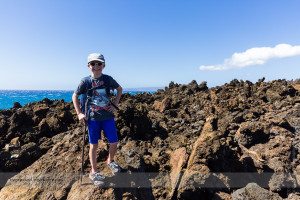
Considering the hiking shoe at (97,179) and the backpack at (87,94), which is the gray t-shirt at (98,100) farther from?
the hiking shoe at (97,179)

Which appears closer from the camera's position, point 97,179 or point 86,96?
point 97,179

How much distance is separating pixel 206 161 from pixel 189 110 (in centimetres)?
951

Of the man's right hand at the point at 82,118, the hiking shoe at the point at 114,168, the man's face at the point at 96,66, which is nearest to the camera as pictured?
the man's right hand at the point at 82,118

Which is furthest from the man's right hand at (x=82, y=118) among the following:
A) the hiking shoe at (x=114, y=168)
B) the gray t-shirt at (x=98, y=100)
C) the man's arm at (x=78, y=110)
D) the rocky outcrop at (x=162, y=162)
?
the rocky outcrop at (x=162, y=162)

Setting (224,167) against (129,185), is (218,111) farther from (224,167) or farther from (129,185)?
(129,185)

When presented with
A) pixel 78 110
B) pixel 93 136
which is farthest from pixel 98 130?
pixel 78 110

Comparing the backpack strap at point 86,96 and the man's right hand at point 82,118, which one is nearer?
the man's right hand at point 82,118

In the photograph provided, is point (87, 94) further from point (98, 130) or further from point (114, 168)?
point (114, 168)

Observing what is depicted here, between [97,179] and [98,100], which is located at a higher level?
[98,100]

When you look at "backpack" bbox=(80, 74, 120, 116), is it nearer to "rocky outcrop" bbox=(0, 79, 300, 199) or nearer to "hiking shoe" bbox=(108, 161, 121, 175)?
"hiking shoe" bbox=(108, 161, 121, 175)

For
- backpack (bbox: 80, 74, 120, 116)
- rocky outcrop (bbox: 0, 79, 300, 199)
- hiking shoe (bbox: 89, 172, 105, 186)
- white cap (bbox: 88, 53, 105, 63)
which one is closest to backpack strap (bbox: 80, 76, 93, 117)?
backpack (bbox: 80, 74, 120, 116)

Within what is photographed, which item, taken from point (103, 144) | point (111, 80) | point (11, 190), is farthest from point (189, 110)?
point (11, 190)

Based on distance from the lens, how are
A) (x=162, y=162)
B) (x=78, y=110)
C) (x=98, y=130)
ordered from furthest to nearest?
1. (x=162, y=162)
2. (x=98, y=130)
3. (x=78, y=110)

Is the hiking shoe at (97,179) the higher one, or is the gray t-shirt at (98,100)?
the gray t-shirt at (98,100)
